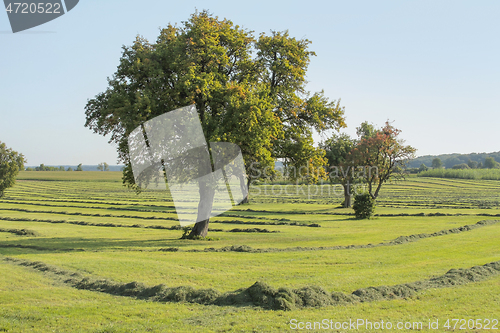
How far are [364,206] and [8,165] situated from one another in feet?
160

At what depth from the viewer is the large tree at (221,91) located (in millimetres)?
21031

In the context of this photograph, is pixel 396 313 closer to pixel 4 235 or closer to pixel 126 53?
pixel 126 53

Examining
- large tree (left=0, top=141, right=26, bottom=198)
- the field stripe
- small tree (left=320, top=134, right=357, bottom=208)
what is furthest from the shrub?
large tree (left=0, top=141, right=26, bottom=198)

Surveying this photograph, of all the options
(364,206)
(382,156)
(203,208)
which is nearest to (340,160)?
(382,156)

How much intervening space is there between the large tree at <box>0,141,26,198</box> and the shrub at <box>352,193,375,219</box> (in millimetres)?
47928

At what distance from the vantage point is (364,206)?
38.1 metres

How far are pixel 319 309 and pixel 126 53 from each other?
64.2 feet

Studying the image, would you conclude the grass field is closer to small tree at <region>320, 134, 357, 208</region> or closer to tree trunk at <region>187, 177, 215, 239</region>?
tree trunk at <region>187, 177, 215, 239</region>

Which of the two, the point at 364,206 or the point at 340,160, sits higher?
the point at 340,160

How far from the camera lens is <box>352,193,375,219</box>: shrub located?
38156mm

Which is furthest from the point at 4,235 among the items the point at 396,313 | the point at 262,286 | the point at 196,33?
the point at 396,313

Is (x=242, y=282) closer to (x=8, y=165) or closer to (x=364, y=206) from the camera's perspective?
(x=364, y=206)

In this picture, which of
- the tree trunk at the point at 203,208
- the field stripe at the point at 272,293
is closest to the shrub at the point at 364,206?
the tree trunk at the point at 203,208

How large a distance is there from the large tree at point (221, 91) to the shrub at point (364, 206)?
14592 mm
